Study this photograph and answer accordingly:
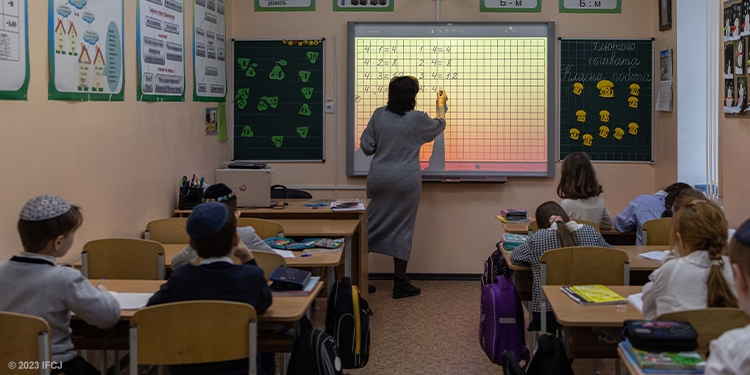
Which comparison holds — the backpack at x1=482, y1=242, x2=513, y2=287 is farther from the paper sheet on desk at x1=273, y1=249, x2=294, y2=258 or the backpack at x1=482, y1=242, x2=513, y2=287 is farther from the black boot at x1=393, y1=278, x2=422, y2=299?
the paper sheet on desk at x1=273, y1=249, x2=294, y2=258

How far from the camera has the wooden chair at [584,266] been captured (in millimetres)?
3598

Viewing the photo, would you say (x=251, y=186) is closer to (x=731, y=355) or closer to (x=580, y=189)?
(x=580, y=189)

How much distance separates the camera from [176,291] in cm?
265

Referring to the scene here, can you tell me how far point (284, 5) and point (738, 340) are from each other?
5.40 metres

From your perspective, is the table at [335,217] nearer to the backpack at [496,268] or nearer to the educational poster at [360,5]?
the backpack at [496,268]

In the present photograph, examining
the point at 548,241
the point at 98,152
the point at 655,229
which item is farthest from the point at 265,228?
the point at 655,229

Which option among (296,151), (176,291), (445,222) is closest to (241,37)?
(296,151)

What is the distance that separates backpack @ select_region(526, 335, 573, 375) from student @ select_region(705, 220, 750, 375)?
49.6 inches

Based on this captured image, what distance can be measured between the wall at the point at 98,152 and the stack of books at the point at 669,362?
2.60m

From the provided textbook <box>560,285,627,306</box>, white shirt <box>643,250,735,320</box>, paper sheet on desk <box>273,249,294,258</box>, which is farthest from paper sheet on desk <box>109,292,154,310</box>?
white shirt <box>643,250,735,320</box>

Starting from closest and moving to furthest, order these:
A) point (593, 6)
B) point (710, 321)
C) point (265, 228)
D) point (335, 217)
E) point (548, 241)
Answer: point (710, 321) < point (548, 241) < point (265, 228) < point (335, 217) < point (593, 6)

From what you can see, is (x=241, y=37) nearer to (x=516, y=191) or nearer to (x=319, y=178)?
(x=319, y=178)

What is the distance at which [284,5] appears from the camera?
6.53 metres

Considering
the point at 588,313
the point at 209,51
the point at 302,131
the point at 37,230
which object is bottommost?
the point at 588,313
